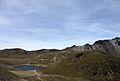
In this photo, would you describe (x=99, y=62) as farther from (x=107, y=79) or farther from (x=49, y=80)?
(x=49, y=80)

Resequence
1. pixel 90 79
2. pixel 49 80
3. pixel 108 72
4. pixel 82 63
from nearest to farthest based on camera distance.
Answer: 1. pixel 49 80
2. pixel 90 79
3. pixel 108 72
4. pixel 82 63

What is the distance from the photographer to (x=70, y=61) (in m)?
180

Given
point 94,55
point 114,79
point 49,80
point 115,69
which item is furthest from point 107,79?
point 49,80

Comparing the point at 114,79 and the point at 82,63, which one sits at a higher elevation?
the point at 82,63

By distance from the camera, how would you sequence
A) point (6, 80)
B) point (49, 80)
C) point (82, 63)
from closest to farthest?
point (6, 80) < point (49, 80) < point (82, 63)

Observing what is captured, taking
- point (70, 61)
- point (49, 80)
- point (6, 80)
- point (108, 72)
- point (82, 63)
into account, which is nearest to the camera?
point (6, 80)

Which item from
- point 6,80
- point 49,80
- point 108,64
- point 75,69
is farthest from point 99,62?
point 6,80

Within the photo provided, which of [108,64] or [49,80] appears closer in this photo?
[49,80]

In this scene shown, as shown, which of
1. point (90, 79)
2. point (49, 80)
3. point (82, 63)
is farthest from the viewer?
point (82, 63)

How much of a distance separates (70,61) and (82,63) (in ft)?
55.4

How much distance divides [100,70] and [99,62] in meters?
10.4

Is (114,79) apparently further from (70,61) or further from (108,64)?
(70,61)

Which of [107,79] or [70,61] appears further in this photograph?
[70,61]

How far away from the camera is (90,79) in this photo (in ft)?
461
